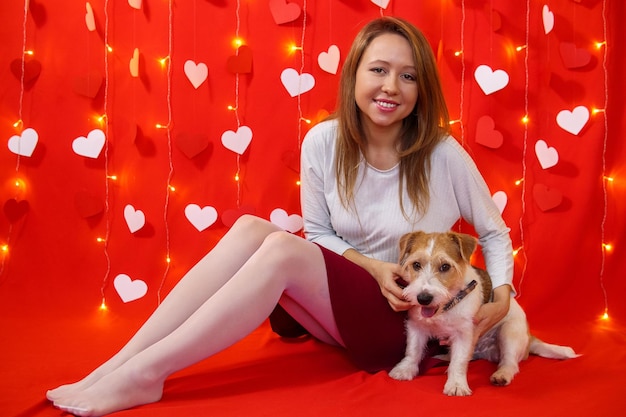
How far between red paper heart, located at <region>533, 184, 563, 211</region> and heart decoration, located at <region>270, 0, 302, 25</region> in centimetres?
140

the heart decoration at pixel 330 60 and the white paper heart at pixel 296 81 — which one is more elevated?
the heart decoration at pixel 330 60

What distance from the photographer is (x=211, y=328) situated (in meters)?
1.86

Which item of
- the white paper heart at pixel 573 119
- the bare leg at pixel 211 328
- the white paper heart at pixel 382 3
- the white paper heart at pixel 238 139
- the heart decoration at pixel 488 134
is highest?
the white paper heart at pixel 382 3

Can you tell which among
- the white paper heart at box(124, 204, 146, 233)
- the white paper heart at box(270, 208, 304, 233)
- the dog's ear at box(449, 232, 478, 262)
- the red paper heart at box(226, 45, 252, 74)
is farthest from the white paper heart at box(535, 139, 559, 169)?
the white paper heart at box(124, 204, 146, 233)

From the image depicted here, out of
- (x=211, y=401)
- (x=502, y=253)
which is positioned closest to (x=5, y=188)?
(x=211, y=401)

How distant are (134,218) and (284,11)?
1263mm

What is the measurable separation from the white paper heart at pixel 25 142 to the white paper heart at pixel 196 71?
84 centimetres

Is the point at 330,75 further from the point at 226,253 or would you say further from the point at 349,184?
the point at 226,253

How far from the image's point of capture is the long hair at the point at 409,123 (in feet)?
7.65

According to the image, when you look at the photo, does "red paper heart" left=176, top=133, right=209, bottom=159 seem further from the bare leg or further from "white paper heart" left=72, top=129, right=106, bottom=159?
the bare leg

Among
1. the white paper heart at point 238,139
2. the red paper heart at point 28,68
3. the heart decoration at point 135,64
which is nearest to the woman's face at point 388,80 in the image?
the white paper heart at point 238,139

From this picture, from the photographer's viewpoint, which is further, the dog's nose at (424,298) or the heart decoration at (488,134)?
the heart decoration at (488,134)

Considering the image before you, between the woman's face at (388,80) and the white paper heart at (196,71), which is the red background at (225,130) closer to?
the white paper heart at (196,71)

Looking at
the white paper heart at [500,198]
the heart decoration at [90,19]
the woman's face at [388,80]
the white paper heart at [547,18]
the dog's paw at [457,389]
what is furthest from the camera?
the heart decoration at [90,19]
